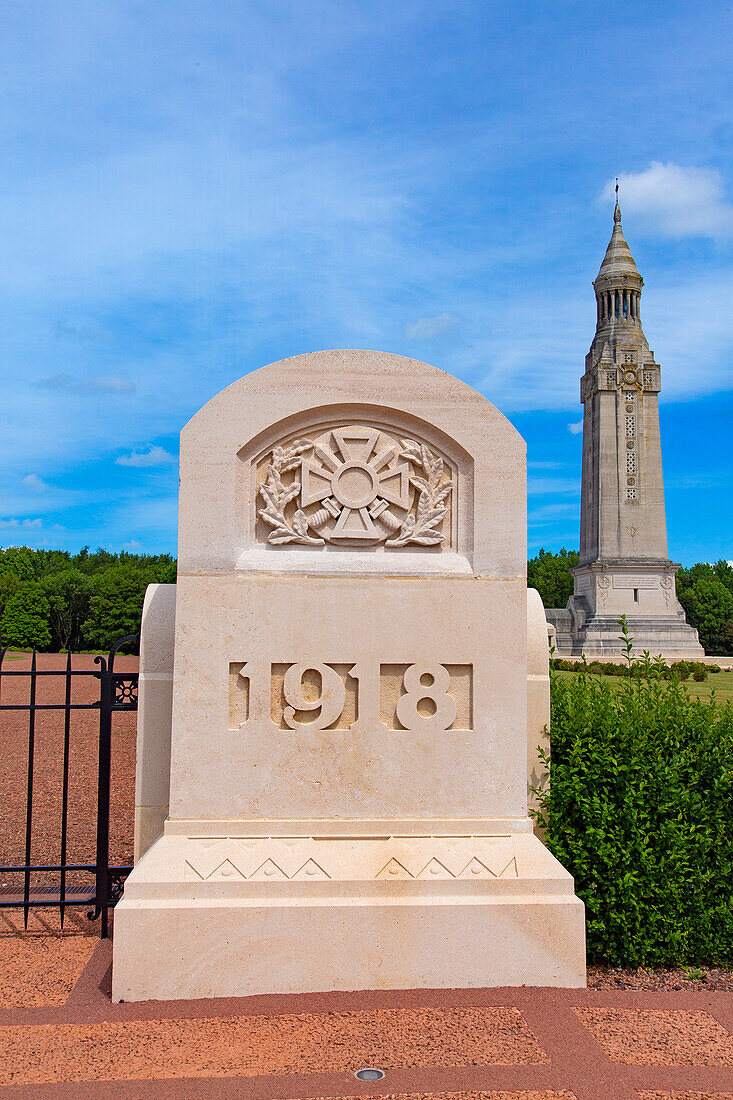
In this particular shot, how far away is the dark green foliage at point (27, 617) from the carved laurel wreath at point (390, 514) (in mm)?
49670

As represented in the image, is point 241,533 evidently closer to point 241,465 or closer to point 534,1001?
point 241,465

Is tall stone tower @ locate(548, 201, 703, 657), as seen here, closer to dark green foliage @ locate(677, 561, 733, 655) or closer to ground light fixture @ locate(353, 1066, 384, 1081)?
dark green foliage @ locate(677, 561, 733, 655)

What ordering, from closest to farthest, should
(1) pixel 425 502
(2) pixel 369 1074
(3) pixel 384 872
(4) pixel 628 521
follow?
(2) pixel 369 1074 < (3) pixel 384 872 < (1) pixel 425 502 < (4) pixel 628 521

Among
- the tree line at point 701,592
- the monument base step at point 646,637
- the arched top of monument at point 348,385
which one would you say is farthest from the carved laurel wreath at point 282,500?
the tree line at point 701,592

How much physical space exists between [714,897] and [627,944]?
2.04 ft

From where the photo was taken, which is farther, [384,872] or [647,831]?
[647,831]

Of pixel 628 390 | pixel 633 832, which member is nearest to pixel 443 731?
pixel 633 832

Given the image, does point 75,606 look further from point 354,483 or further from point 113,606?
point 354,483

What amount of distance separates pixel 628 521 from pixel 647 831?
3520 centimetres

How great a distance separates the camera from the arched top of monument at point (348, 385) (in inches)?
184

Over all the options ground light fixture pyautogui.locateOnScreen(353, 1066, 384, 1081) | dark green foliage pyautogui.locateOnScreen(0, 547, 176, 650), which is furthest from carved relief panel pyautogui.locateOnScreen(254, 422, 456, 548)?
dark green foliage pyautogui.locateOnScreen(0, 547, 176, 650)

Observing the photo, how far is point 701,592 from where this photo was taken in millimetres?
68875

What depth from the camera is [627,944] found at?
457 centimetres

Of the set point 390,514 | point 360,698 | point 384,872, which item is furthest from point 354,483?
point 384,872
